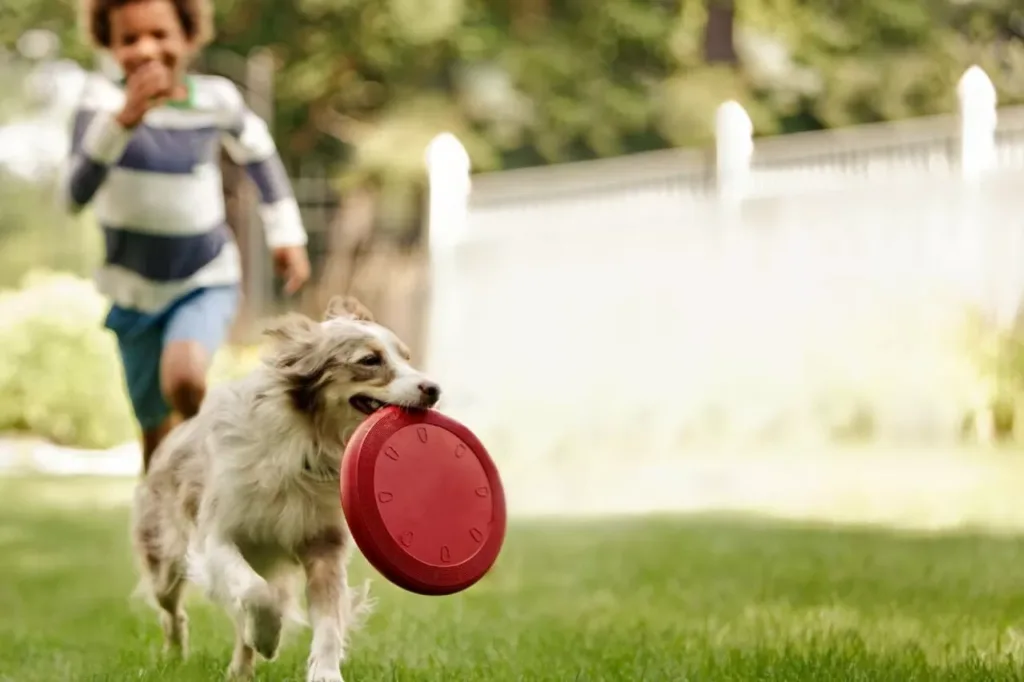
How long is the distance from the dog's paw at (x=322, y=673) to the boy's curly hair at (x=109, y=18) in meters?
2.77

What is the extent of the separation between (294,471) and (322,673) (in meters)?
0.42

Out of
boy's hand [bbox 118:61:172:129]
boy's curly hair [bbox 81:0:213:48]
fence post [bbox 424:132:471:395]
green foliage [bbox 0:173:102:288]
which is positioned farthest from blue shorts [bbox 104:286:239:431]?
green foliage [bbox 0:173:102:288]

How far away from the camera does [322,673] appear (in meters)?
2.79

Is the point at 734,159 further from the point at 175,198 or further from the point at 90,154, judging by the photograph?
the point at 90,154

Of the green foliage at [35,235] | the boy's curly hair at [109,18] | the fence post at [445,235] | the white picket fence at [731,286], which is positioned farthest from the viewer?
the green foliage at [35,235]

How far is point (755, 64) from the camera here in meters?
16.5

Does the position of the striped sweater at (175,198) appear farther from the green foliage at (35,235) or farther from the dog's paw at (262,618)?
the green foliage at (35,235)

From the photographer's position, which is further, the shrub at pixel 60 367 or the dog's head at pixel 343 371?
the shrub at pixel 60 367

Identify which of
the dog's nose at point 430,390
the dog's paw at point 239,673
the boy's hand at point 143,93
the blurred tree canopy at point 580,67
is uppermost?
the blurred tree canopy at point 580,67

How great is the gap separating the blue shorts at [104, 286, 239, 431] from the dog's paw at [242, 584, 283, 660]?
1.88 m

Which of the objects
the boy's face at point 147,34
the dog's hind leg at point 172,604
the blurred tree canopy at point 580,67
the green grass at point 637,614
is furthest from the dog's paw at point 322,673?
the blurred tree canopy at point 580,67

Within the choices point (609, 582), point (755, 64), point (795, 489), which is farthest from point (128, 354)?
point (755, 64)

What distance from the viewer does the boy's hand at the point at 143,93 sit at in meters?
4.25

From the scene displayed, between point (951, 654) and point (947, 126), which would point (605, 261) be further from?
point (951, 654)
